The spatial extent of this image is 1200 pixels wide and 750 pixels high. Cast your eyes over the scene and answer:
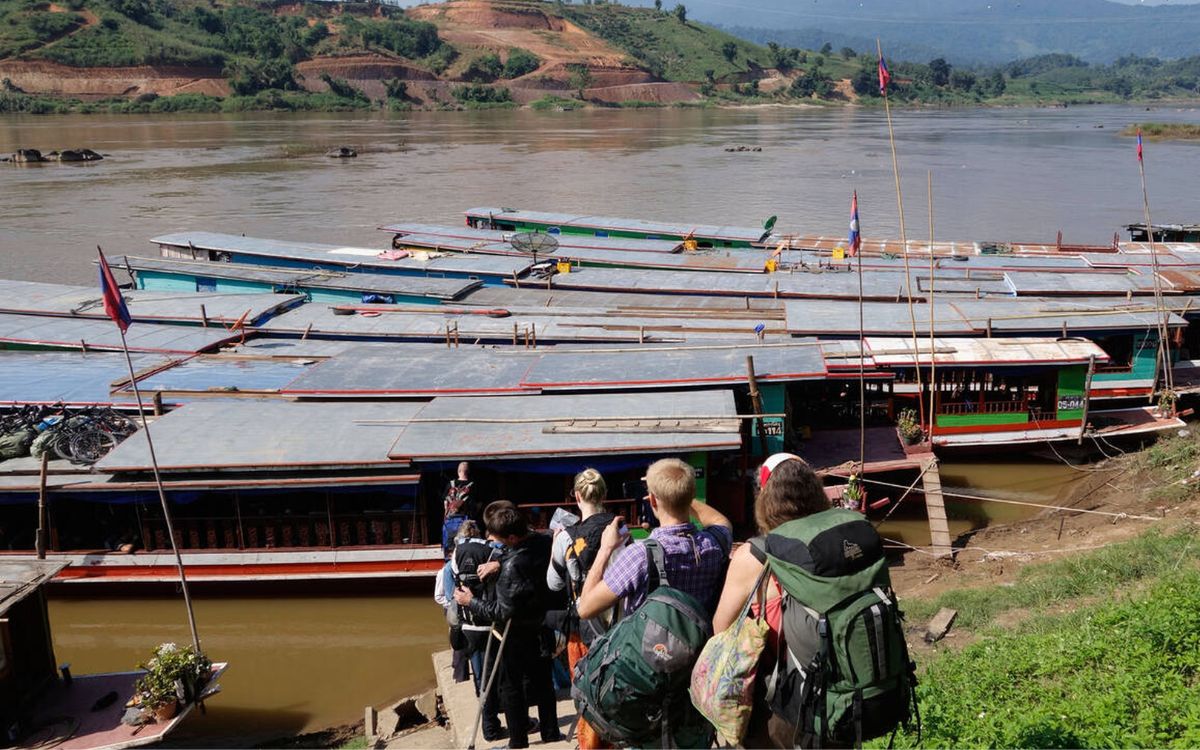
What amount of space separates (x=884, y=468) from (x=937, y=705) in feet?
20.8

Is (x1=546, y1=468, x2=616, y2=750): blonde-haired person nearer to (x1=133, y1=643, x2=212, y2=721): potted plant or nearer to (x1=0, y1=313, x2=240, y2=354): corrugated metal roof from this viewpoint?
(x1=133, y1=643, x2=212, y2=721): potted plant

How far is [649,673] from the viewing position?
10.5 feet

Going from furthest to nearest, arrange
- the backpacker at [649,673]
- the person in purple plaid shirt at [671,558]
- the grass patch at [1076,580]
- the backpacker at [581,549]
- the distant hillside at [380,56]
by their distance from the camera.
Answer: the distant hillside at [380,56] → the grass patch at [1076,580] → the backpacker at [581,549] → the person in purple plaid shirt at [671,558] → the backpacker at [649,673]

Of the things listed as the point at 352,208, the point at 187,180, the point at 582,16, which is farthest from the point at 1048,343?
the point at 582,16

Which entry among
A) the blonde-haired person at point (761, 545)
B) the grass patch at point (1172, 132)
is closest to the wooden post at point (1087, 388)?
the blonde-haired person at point (761, 545)

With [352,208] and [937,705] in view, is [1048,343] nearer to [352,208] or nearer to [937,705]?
[937,705]

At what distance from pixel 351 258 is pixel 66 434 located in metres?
11.1

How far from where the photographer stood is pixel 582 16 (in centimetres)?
13662

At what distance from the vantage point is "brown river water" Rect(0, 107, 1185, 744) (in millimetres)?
9547

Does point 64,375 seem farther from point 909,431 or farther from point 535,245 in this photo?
point 909,431

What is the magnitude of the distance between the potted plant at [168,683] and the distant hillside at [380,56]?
3265 inches

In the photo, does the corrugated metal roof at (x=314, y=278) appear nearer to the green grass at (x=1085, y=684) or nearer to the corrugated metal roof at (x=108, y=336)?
the corrugated metal roof at (x=108, y=336)

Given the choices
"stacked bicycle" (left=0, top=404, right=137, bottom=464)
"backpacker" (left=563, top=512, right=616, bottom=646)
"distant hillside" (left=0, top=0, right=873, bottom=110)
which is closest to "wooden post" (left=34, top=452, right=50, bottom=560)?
"stacked bicycle" (left=0, top=404, right=137, bottom=464)

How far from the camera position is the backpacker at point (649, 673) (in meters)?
3.21
